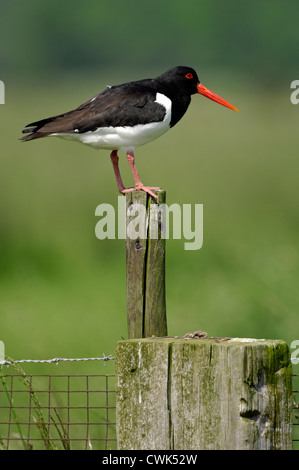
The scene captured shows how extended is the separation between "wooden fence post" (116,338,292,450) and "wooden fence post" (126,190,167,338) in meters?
0.64

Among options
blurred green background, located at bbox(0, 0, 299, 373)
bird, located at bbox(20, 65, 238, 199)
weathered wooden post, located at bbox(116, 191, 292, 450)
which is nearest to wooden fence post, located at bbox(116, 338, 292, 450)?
weathered wooden post, located at bbox(116, 191, 292, 450)

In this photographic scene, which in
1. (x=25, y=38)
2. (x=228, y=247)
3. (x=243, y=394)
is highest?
(x=25, y=38)

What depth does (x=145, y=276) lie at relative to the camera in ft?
16.0

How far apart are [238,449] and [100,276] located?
7916 millimetres

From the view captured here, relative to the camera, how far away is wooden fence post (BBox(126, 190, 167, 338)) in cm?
482

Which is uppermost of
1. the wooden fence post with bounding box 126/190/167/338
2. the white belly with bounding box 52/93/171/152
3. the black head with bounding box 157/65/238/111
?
the black head with bounding box 157/65/238/111

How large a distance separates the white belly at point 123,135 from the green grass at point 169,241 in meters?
3.56

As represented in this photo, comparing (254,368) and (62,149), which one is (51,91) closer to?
(62,149)

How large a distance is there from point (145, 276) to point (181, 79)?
2397mm

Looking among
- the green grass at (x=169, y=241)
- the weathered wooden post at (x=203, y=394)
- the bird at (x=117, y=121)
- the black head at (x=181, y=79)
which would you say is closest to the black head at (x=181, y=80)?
the black head at (x=181, y=79)

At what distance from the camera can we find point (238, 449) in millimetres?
4023

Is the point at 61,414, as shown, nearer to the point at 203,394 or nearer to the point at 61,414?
the point at 61,414

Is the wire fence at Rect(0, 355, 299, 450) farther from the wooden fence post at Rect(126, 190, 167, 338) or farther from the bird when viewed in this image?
the bird

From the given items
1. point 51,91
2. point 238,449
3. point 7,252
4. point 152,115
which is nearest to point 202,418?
point 238,449
